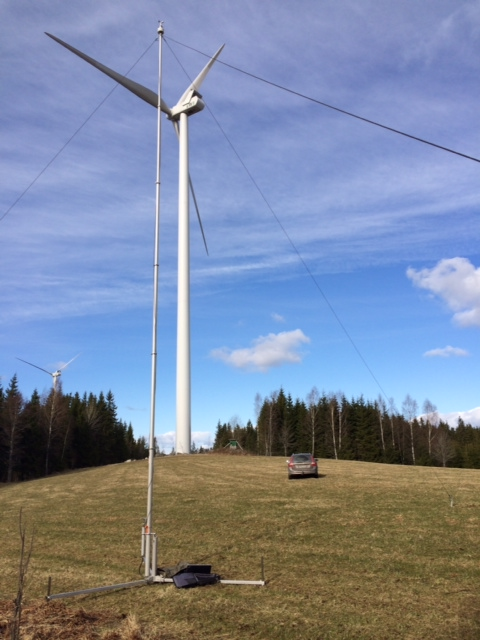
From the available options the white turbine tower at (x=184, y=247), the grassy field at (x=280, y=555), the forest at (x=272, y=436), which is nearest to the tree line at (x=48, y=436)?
the forest at (x=272, y=436)

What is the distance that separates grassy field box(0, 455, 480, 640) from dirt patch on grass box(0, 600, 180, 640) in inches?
3.2

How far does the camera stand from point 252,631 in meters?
10.9

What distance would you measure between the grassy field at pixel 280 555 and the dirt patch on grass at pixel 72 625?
0.27ft

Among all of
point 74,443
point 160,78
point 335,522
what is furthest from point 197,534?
point 74,443

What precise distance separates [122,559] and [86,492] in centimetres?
2022

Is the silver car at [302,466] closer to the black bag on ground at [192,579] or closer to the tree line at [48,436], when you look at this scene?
the black bag on ground at [192,579]

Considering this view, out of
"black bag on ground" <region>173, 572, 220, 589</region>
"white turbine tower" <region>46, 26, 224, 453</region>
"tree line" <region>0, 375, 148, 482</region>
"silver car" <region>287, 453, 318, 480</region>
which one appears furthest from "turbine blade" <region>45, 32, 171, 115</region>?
"tree line" <region>0, 375, 148, 482</region>

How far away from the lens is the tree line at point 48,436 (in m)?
73.4

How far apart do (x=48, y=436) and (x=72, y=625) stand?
74.7 m

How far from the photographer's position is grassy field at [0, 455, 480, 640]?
11461 mm

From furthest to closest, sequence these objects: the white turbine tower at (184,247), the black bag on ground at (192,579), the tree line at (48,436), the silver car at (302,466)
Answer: the tree line at (48,436) < the white turbine tower at (184,247) < the silver car at (302,466) < the black bag on ground at (192,579)

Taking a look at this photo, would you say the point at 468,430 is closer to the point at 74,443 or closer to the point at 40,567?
the point at 74,443

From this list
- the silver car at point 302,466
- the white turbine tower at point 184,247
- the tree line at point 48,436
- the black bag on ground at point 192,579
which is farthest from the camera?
the tree line at point 48,436

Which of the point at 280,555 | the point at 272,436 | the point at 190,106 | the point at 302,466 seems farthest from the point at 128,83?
the point at 272,436
